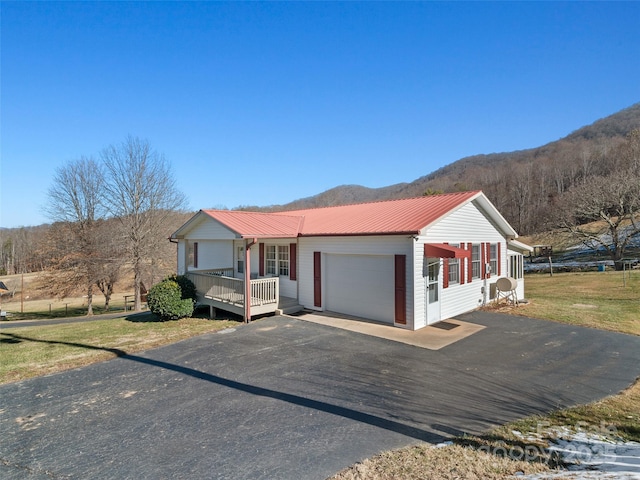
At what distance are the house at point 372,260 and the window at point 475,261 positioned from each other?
39 millimetres

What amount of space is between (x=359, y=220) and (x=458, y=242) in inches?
140

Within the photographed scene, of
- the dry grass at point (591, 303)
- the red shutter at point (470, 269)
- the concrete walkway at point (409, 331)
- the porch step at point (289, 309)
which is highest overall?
the red shutter at point (470, 269)

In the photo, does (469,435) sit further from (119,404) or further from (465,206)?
(465,206)

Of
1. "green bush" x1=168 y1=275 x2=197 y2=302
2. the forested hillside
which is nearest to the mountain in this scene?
the forested hillside

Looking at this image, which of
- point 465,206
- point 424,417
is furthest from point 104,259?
point 424,417

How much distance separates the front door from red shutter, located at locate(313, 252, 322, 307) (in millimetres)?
3779

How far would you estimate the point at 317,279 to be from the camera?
12.2 meters

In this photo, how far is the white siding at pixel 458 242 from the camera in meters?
9.93

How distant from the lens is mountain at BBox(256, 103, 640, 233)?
183 feet

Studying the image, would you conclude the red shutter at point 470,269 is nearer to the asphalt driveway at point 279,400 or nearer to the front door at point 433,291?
the front door at point 433,291

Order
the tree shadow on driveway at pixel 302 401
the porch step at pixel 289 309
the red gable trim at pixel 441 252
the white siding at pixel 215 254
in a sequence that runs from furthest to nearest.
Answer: the white siding at pixel 215 254
the porch step at pixel 289 309
the red gable trim at pixel 441 252
the tree shadow on driveway at pixel 302 401

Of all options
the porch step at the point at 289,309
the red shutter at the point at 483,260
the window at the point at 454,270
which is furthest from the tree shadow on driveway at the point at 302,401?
the red shutter at the point at 483,260

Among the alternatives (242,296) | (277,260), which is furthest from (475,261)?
(242,296)

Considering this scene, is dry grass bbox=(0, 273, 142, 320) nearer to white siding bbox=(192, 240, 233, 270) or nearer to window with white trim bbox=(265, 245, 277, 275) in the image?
white siding bbox=(192, 240, 233, 270)
